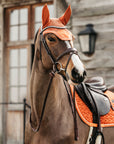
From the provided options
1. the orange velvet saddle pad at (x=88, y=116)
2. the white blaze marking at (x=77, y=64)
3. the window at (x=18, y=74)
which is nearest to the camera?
the white blaze marking at (x=77, y=64)

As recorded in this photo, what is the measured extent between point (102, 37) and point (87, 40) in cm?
28

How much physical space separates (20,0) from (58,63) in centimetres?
362

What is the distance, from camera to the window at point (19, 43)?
5598 millimetres

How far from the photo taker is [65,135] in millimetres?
2332

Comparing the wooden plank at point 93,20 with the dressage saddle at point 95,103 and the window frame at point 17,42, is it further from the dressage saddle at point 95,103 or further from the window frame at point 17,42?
the dressage saddle at point 95,103

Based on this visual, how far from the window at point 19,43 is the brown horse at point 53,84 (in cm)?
311

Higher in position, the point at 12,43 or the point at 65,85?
the point at 12,43

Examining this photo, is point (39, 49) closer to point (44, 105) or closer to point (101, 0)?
point (44, 105)

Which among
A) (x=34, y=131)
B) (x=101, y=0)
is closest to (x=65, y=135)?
(x=34, y=131)

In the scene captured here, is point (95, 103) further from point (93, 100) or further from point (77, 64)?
point (77, 64)

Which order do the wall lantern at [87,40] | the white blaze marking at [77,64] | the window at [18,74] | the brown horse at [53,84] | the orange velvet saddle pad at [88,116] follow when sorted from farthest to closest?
1. the window at [18,74]
2. the wall lantern at [87,40]
3. the orange velvet saddle pad at [88,116]
4. the brown horse at [53,84]
5. the white blaze marking at [77,64]

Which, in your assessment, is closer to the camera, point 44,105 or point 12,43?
point 44,105

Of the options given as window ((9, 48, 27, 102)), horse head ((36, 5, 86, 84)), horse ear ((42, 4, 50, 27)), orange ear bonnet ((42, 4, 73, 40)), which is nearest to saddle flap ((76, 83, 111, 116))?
horse head ((36, 5, 86, 84))

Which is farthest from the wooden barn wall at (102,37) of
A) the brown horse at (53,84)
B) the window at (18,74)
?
the brown horse at (53,84)
